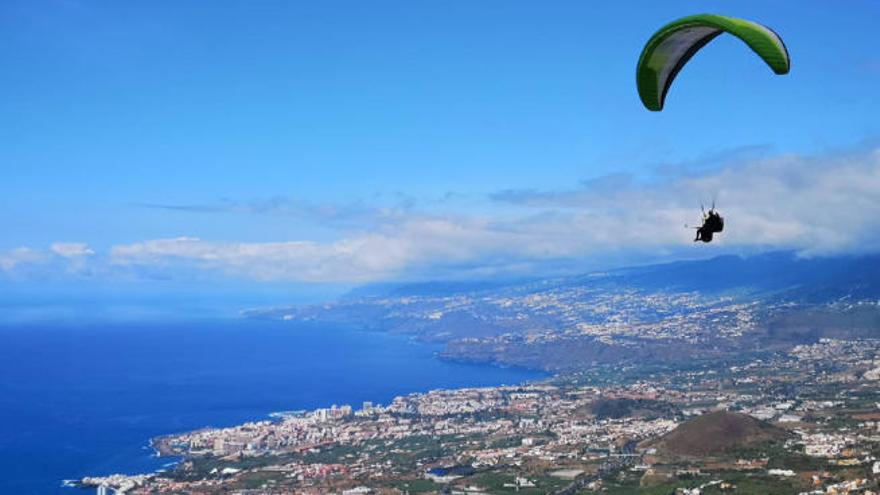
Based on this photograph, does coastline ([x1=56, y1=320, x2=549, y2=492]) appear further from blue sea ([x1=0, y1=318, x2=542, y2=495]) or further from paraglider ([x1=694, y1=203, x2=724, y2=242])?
paraglider ([x1=694, y1=203, x2=724, y2=242])

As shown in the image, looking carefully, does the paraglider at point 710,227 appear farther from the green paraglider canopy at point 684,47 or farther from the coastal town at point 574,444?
the coastal town at point 574,444

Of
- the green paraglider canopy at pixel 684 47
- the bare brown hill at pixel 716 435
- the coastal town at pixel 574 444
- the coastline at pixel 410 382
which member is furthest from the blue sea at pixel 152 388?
the green paraglider canopy at pixel 684 47

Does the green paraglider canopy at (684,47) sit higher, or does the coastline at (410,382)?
the green paraglider canopy at (684,47)

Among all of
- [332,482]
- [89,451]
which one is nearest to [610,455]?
Result: [332,482]

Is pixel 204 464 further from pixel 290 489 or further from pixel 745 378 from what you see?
pixel 745 378

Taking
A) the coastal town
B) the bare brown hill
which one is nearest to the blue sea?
the coastal town
